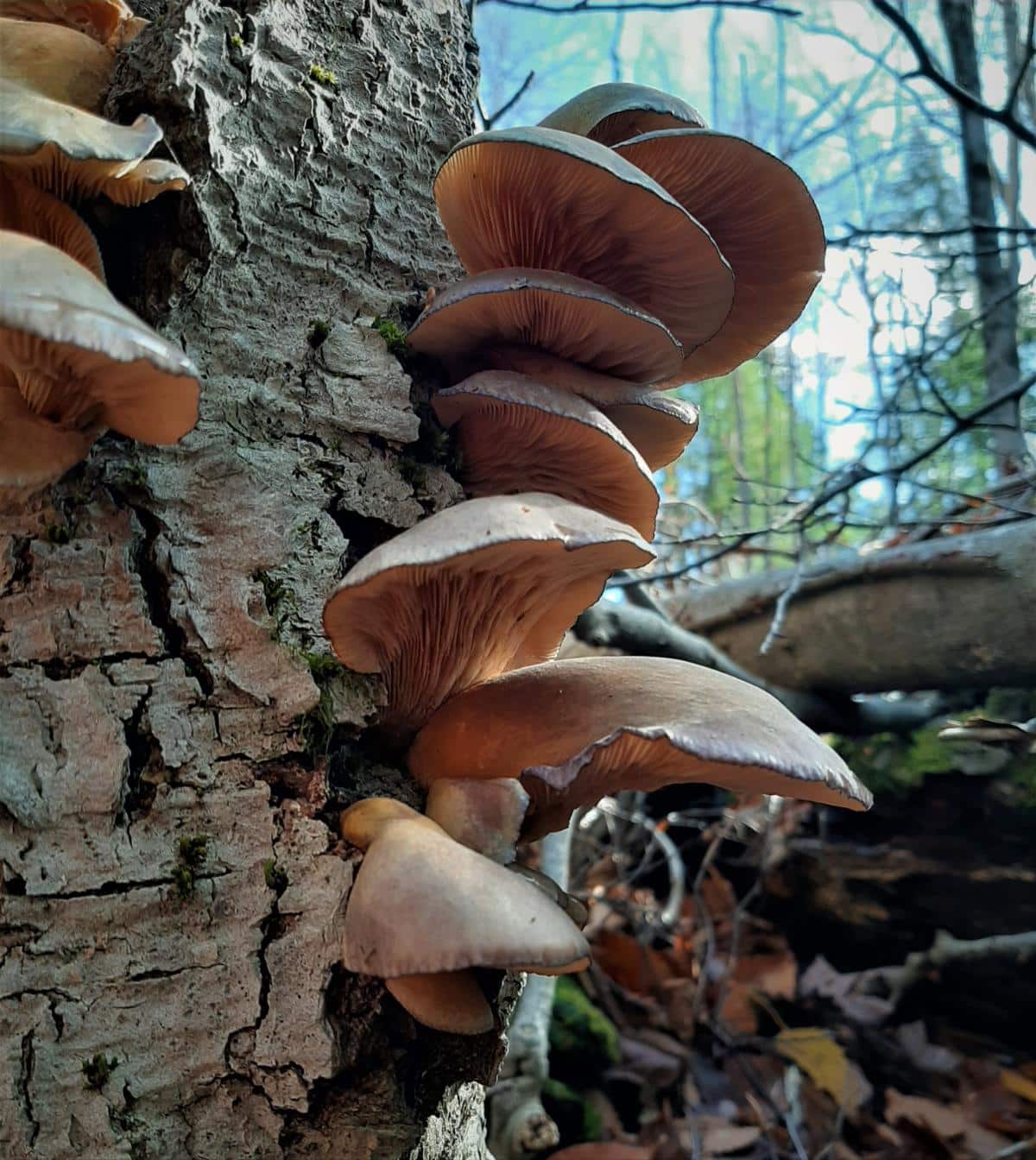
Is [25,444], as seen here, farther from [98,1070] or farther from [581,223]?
[581,223]

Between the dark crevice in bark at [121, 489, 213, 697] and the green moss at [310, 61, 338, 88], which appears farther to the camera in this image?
the green moss at [310, 61, 338, 88]

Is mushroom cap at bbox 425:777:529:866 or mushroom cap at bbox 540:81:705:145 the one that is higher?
mushroom cap at bbox 540:81:705:145

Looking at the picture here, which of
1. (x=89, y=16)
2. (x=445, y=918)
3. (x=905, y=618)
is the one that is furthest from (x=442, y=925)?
(x=905, y=618)

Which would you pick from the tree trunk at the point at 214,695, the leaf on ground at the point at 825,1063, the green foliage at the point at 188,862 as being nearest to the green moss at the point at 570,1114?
the leaf on ground at the point at 825,1063

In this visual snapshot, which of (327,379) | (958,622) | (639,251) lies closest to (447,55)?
(639,251)

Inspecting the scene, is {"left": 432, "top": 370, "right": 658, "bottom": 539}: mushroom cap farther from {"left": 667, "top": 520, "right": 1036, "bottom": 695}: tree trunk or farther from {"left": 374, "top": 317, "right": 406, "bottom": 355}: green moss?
{"left": 667, "top": 520, "right": 1036, "bottom": 695}: tree trunk

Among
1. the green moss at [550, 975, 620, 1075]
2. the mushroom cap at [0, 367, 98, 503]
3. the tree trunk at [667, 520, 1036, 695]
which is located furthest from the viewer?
the green moss at [550, 975, 620, 1075]

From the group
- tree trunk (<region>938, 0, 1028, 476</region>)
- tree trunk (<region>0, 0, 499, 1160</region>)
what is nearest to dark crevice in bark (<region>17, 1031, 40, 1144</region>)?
tree trunk (<region>0, 0, 499, 1160</region>)

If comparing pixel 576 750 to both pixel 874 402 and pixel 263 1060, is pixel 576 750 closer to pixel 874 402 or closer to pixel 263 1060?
pixel 263 1060
